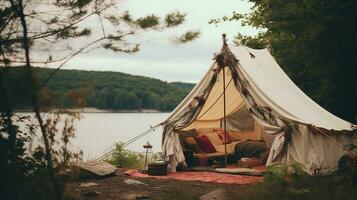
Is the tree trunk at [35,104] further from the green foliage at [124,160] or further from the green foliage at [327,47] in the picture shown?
the green foliage at [327,47]

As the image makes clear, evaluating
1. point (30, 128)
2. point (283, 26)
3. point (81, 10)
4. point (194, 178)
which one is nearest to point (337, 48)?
point (283, 26)

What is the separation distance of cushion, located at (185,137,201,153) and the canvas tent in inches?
19.5

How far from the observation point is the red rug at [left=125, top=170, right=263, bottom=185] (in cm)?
760

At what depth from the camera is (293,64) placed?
13.8 m

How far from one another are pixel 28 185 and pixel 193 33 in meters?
2.54

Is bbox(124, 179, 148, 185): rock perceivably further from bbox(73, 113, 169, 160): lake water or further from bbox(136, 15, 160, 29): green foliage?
bbox(136, 15, 160, 29): green foliage

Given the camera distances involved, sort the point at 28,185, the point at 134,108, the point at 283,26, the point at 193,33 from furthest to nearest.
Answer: the point at 134,108 → the point at 283,26 → the point at 193,33 → the point at 28,185

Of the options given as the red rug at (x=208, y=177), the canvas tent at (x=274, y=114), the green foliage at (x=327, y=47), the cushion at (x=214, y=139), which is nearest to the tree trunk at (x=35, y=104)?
the red rug at (x=208, y=177)

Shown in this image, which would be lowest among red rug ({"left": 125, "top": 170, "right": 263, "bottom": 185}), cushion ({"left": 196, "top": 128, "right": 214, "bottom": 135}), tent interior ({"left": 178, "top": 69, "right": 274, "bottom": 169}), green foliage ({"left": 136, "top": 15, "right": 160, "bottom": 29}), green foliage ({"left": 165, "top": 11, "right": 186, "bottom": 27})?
red rug ({"left": 125, "top": 170, "right": 263, "bottom": 185})

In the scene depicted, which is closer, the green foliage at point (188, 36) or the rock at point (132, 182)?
the green foliage at point (188, 36)

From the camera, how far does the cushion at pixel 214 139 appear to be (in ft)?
33.5

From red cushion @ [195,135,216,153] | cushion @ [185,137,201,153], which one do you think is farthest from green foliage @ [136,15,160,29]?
red cushion @ [195,135,216,153]

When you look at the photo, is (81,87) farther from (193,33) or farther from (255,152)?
(255,152)

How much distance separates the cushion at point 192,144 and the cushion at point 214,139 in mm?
617
